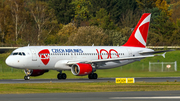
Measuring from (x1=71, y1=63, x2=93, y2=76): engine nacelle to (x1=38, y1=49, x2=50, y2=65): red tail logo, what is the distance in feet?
10.1

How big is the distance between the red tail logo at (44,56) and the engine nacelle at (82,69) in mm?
3066

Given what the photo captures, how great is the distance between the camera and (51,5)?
139 meters

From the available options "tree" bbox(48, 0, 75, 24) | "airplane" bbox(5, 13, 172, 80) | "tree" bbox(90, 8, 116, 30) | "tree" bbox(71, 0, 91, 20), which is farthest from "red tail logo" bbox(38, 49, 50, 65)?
"tree" bbox(71, 0, 91, 20)

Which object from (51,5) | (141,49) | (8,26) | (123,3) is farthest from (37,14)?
(141,49)

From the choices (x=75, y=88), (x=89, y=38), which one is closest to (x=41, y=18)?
(x=89, y=38)

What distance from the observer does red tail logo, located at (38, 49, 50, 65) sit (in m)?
43.9

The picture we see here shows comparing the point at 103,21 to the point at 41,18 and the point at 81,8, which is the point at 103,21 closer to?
the point at 41,18

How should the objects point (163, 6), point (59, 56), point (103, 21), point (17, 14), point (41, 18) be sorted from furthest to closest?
1. point (163, 6)
2. point (103, 21)
3. point (41, 18)
4. point (17, 14)
5. point (59, 56)

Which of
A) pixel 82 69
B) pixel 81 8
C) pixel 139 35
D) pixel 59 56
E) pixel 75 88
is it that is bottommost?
pixel 75 88

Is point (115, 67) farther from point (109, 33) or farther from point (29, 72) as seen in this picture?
point (109, 33)

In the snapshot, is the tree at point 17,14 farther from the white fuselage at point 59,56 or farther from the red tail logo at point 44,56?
the red tail logo at point 44,56

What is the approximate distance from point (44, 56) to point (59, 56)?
195 centimetres

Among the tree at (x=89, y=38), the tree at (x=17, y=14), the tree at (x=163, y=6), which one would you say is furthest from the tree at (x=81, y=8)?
the tree at (x=89, y=38)

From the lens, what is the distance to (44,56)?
1736 inches
